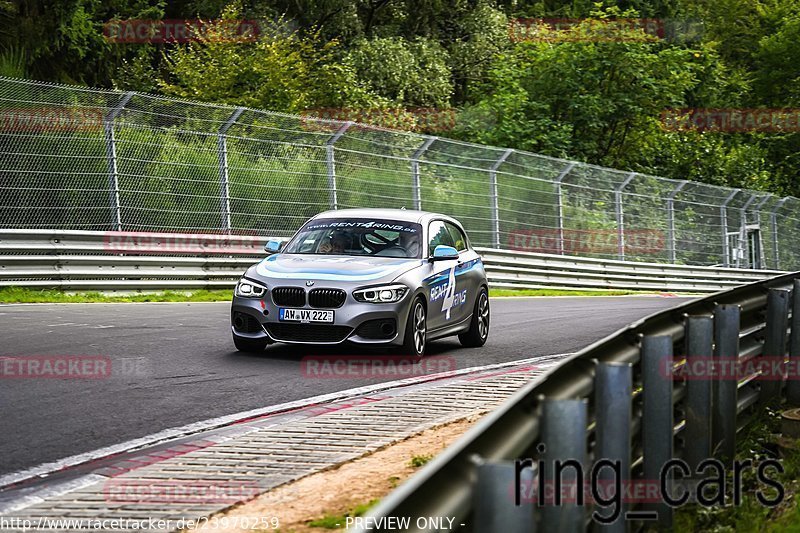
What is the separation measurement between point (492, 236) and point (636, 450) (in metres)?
22.2

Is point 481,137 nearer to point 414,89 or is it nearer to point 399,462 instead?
point 414,89

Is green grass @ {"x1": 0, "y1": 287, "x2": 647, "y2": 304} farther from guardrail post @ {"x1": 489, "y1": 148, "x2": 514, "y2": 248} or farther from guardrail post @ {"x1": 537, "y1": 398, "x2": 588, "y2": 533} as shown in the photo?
guardrail post @ {"x1": 537, "y1": 398, "x2": 588, "y2": 533}

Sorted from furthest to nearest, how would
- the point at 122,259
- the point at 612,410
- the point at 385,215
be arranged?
1. the point at 122,259
2. the point at 385,215
3. the point at 612,410

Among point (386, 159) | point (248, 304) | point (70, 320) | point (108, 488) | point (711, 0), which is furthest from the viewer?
point (711, 0)

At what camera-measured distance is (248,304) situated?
1175cm

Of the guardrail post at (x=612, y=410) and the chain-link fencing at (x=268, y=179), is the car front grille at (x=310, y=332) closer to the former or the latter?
the guardrail post at (x=612, y=410)

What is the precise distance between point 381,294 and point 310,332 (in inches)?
29.5

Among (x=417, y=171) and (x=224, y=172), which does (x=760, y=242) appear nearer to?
(x=417, y=171)

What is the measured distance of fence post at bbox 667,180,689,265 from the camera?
111 feet

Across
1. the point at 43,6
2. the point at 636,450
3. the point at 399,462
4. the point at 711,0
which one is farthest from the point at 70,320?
the point at 711,0

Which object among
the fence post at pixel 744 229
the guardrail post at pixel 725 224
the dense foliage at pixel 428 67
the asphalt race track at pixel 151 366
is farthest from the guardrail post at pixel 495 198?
the fence post at pixel 744 229

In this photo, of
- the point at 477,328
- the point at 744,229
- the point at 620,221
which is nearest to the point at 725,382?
the point at 477,328

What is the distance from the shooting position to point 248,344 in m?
12.0

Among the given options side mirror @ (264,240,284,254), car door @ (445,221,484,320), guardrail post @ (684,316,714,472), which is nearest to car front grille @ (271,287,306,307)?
side mirror @ (264,240,284,254)
